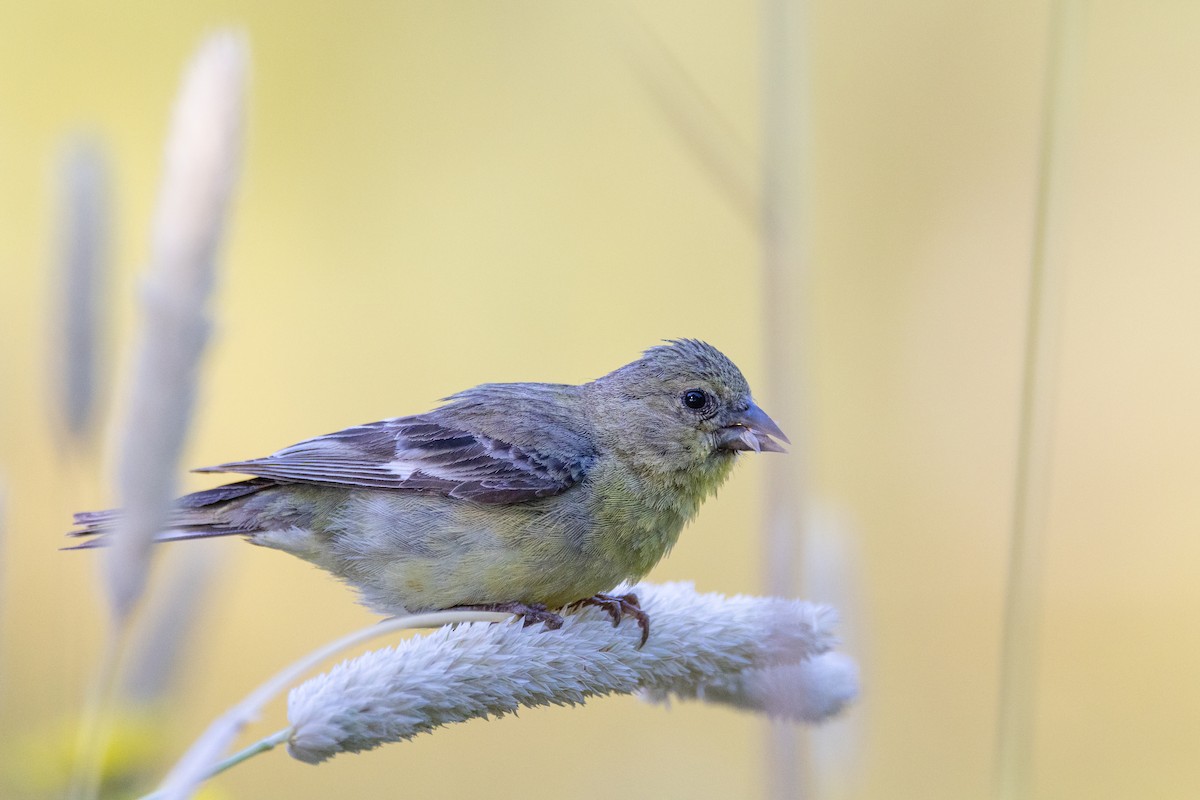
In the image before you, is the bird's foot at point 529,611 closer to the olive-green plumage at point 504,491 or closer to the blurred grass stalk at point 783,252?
the olive-green plumage at point 504,491

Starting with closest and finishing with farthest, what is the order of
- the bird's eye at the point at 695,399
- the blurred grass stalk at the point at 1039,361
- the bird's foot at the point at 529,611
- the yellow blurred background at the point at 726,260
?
the blurred grass stalk at the point at 1039,361, the bird's foot at the point at 529,611, the bird's eye at the point at 695,399, the yellow blurred background at the point at 726,260

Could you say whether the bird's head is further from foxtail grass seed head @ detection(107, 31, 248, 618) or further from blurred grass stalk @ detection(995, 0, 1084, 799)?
foxtail grass seed head @ detection(107, 31, 248, 618)

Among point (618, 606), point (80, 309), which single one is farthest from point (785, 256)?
point (80, 309)

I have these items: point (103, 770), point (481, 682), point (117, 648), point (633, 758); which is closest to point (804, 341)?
point (481, 682)

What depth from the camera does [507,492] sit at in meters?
2.65

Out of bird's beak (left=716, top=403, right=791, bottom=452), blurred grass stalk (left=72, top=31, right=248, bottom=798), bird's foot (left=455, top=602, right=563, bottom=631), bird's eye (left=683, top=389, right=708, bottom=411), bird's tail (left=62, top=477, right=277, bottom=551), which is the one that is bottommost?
bird's foot (left=455, top=602, right=563, bottom=631)

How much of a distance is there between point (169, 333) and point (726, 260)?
205 inches

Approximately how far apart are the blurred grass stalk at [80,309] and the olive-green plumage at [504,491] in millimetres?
968

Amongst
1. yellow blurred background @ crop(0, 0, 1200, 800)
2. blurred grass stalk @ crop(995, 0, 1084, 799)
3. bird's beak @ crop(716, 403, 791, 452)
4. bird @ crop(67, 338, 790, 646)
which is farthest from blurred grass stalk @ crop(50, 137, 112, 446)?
yellow blurred background @ crop(0, 0, 1200, 800)

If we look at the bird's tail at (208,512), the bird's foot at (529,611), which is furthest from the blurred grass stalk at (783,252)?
the bird's tail at (208,512)

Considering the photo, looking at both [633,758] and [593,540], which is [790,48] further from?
[633,758]

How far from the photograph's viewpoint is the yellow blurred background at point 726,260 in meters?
5.55

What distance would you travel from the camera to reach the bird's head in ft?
9.09

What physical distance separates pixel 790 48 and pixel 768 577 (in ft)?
2.76
